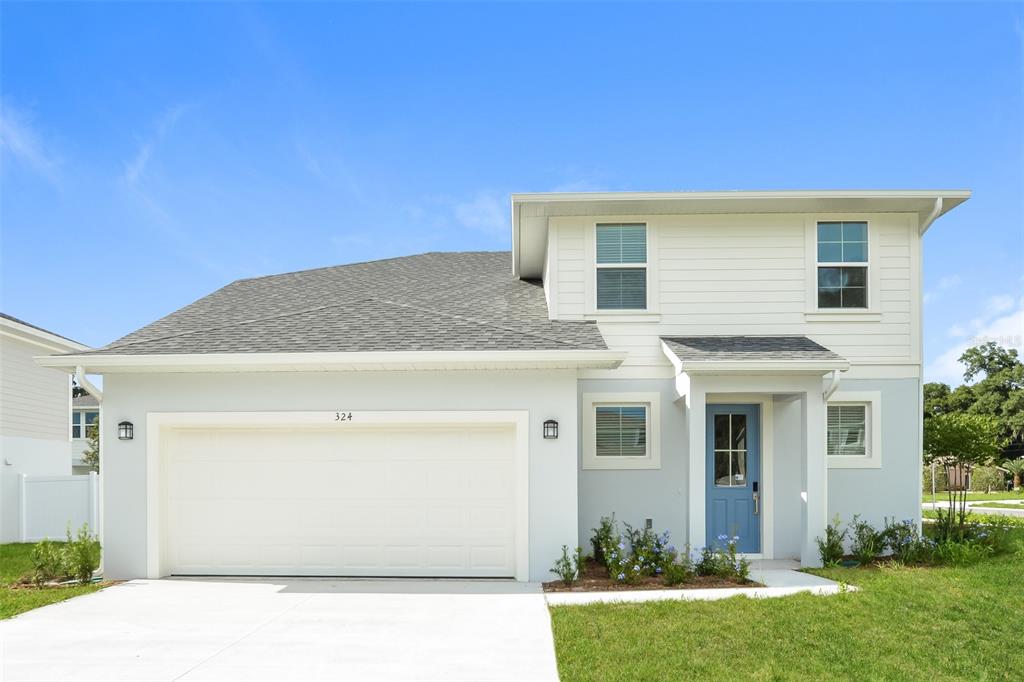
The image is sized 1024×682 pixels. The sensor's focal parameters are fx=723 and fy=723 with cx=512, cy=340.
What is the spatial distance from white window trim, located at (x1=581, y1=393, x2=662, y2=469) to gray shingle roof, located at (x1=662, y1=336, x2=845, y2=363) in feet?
2.94

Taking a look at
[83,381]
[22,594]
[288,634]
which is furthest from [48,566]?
[288,634]

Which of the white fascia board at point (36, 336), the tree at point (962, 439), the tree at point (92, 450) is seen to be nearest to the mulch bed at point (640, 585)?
the tree at point (962, 439)

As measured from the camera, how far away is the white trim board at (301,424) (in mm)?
9141

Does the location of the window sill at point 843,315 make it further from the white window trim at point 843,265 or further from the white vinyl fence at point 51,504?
the white vinyl fence at point 51,504

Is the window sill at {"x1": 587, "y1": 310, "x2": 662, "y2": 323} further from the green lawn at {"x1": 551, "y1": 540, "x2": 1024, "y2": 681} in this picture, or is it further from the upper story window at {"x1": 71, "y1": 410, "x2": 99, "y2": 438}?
the upper story window at {"x1": 71, "y1": 410, "x2": 99, "y2": 438}

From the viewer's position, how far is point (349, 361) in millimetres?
8945

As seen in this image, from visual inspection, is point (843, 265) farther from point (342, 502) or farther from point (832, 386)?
point (342, 502)

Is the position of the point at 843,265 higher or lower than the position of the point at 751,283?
higher

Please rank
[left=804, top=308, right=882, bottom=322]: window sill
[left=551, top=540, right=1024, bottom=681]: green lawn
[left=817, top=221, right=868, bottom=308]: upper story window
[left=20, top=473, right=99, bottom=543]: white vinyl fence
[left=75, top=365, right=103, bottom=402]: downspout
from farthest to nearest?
[left=20, top=473, right=99, bottom=543]: white vinyl fence < [left=817, top=221, right=868, bottom=308]: upper story window < [left=804, top=308, right=882, bottom=322]: window sill < [left=75, top=365, right=103, bottom=402]: downspout < [left=551, top=540, right=1024, bottom=681]: green lawn

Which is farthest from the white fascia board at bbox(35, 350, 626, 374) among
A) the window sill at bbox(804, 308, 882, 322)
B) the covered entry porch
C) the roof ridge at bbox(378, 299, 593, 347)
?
the window sill at bbox(804, 308, 882, 322)

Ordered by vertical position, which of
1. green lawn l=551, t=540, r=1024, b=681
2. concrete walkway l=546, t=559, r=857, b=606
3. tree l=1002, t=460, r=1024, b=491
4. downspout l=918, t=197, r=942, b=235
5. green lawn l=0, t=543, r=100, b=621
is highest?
downspout l=918, t=197, r=942, b=235

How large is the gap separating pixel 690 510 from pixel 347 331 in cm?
512

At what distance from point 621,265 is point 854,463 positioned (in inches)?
175

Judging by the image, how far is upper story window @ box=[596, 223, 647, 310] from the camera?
422 inches
